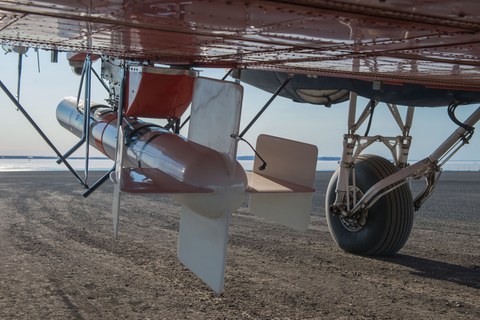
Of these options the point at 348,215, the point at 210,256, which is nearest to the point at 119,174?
the point at 210,256

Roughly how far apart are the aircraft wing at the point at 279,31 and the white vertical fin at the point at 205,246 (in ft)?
3.82

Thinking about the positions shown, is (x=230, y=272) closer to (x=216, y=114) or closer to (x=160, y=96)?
(x=160, y=96)

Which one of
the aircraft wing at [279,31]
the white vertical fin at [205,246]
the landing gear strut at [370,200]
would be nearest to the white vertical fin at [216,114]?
the aircraft wing at [279,31]

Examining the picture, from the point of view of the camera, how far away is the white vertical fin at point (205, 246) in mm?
4547

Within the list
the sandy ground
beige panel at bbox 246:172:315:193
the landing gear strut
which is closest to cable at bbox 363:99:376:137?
the landing gear strut

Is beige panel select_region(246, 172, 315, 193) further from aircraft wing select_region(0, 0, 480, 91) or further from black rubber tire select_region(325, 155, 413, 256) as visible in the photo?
black rubber tire select_region(325, 155, 413, 256)

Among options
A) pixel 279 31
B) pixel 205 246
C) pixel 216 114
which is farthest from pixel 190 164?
pixel 279 31

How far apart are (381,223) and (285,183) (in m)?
2.42

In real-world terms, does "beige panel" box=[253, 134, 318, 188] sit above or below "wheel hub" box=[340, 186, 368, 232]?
above

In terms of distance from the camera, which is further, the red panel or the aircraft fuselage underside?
the red panel

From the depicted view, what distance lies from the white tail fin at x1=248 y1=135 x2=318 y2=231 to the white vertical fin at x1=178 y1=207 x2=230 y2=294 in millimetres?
359

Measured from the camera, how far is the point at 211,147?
487 cm

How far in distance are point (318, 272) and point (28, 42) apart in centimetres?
321

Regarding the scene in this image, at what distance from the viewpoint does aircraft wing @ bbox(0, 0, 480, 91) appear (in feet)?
8.20
